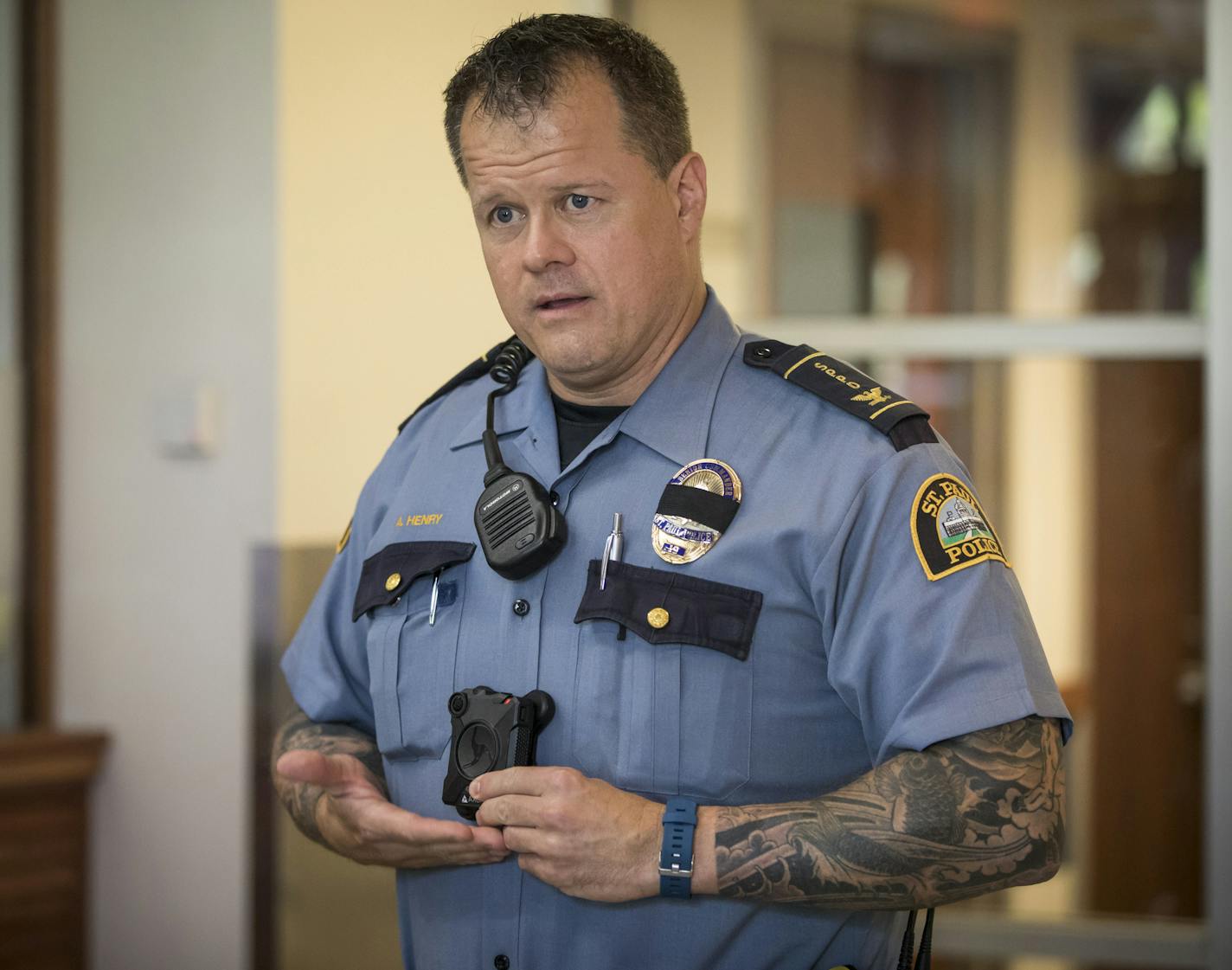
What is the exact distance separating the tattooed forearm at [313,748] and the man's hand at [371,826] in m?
0.02

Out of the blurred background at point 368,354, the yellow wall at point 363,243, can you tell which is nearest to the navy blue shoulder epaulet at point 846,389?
the yellow wall at point 363,243

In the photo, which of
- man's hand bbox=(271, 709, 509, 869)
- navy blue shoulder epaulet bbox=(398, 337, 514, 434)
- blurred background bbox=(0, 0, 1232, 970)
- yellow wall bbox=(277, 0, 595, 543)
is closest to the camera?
man's hand bbox=(271, 709, 509, 869)

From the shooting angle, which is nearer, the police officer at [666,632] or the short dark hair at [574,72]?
the police officer at [666,632]

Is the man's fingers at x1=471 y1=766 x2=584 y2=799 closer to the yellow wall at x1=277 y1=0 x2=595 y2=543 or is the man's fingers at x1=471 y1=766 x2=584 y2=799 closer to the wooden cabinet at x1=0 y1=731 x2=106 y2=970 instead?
the yellow wall at x1=277 y1=0 x2=595 y2=543

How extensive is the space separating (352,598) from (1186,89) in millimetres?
1951

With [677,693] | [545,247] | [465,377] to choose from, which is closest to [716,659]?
[677,693]

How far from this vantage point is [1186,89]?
8.02ft

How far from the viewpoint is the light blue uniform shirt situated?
3.59ft

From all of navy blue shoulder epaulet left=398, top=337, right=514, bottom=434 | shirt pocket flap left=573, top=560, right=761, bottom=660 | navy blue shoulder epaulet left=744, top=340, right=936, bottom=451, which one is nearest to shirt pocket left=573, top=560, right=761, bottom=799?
shirt pocket flap left=573, top=560, right=761, bottom=660

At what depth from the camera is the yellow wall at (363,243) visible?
218cm

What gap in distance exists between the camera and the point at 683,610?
1.15 meters

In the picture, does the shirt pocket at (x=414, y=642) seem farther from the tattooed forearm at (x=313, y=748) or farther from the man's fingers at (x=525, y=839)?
the man's fingers at (x=525, y=839)

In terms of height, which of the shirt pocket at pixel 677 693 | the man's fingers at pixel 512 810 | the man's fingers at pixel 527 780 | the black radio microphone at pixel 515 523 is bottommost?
the man's fingers at pixel 512 810

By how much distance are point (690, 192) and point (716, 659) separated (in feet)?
1.62
